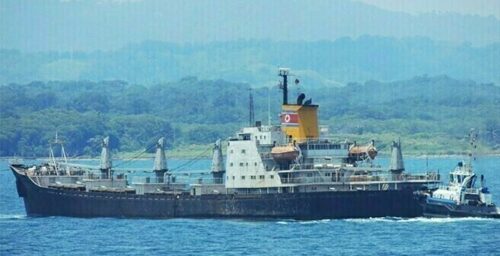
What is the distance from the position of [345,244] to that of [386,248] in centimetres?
251

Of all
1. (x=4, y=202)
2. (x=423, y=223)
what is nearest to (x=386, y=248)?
(x=423, y=223)

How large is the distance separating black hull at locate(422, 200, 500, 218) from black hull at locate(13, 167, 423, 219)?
3.05 ft

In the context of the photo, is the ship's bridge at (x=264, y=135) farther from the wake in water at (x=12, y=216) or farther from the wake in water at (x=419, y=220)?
the wake in water at (x=12, y=216)

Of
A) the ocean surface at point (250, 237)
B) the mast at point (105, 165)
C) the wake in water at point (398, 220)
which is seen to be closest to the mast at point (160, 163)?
the mast at point (105, 165)

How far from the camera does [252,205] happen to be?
299 feet

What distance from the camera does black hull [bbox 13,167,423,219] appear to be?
295 ft

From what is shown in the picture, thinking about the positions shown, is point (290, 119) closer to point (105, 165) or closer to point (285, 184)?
point (285, 184)

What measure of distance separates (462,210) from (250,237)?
→ 551 inches

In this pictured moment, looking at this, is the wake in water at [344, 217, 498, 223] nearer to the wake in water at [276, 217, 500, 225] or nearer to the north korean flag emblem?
the wake in water at [276, 217, 500, 225]

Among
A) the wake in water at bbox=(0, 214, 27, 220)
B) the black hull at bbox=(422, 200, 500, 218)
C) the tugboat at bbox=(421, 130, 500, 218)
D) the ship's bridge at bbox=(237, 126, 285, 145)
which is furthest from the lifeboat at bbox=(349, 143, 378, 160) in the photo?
the wake in water at bbox=(0, 214, 27, 220)

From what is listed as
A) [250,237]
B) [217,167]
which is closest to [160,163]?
[217,167]

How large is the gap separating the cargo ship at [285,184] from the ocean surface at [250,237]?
94cm

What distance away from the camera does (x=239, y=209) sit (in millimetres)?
91625

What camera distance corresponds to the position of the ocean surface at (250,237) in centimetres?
7712
